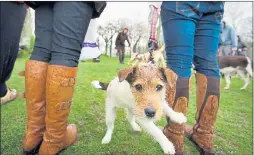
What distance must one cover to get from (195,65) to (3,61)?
4.68 ft

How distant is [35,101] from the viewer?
1.73 meters

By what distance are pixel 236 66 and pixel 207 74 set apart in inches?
237

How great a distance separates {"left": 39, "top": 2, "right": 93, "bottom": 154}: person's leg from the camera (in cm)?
155

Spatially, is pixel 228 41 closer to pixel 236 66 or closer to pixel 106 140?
pixel 236 66

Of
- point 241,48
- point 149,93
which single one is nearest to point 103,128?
point 149,93

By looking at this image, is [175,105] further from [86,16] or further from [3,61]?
[3,61]

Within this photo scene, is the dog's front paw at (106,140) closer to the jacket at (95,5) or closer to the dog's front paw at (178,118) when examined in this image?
the dog's front paw at (178,118)

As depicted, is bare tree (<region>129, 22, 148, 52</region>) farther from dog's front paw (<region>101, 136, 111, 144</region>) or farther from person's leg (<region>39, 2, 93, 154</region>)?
dog's front paw (<region>101, 136, 111, 144</region>)

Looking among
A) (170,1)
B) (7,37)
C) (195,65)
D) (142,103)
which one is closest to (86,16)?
(170,1)

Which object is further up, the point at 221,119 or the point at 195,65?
the point at 195,65

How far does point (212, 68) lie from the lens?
5.83 feet

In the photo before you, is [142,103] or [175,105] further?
[175,105]

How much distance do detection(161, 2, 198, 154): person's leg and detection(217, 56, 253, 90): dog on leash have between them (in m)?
5.95

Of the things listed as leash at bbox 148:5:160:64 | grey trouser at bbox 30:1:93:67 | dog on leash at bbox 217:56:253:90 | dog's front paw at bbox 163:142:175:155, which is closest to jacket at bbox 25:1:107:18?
grey trouser at bbox 30:1:93:67
